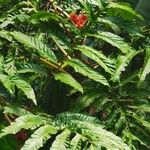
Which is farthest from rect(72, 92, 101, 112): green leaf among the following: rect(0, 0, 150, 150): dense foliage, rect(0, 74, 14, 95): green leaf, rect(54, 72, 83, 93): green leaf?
rect(0, 74, 14, 95): green leaf

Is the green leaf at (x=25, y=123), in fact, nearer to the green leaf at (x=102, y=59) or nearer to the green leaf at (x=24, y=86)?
the green leaf at (x=24, y=86)

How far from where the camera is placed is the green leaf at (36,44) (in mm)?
1352

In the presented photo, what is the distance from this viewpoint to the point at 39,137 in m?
1.18

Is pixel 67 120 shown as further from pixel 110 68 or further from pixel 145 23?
pixel 145 23

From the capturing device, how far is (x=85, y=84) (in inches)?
58.7

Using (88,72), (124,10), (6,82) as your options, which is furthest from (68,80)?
(124,10)

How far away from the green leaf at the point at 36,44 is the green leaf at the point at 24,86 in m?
0.10

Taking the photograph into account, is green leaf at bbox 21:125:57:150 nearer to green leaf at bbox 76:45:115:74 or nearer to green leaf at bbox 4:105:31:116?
green leaf at bbox 4:105:31:116

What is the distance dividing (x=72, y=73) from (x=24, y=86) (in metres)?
0.27

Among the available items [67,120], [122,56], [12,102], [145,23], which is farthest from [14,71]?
[145,23]

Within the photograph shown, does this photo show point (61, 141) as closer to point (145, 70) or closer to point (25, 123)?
point (25, 123)

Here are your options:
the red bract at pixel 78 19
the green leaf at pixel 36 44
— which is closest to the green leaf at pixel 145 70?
the green leaf at pixel 36 44

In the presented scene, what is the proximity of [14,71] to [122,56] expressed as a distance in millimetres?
320

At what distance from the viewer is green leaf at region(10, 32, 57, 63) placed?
1.35 m
